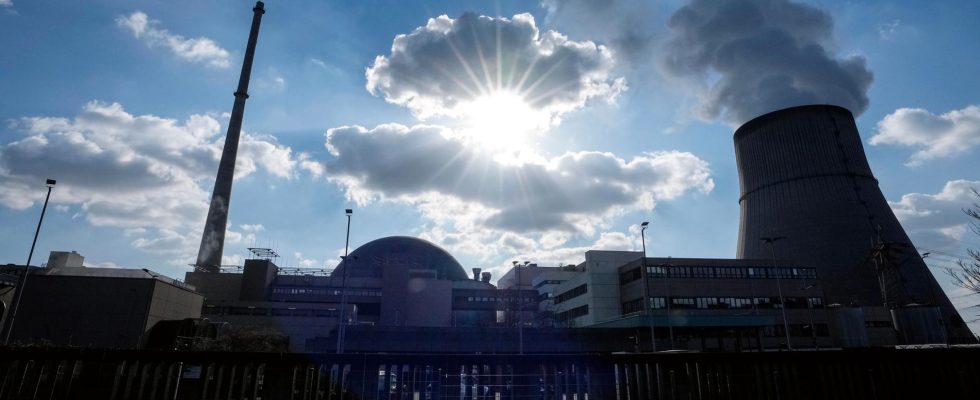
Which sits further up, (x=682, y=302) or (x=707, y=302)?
(x=707, y=302)

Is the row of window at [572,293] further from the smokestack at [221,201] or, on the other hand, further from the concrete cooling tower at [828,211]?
the smokestack at [221,201]

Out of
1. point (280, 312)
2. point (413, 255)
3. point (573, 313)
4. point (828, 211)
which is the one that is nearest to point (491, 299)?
point (573, 313)

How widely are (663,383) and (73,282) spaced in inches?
1837

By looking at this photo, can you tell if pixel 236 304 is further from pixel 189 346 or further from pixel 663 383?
pixel 663 383

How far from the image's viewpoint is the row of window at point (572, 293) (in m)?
68.6

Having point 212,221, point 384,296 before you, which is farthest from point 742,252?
point 212,221

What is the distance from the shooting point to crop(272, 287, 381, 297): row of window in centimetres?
8069

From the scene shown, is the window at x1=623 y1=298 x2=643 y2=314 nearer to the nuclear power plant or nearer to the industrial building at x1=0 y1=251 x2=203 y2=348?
the nuclear power plant

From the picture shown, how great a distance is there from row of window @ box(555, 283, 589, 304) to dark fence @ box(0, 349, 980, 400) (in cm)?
5397

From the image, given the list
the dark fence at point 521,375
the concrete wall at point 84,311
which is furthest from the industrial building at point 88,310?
the dark fence at point 521,375

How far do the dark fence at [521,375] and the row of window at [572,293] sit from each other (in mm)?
53974

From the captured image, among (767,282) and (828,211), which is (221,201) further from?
(828,211)

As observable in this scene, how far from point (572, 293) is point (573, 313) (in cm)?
303

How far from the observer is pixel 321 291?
82500 millimetres
